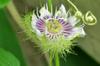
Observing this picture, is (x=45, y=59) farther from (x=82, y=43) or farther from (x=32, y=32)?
(x=32, y=32)

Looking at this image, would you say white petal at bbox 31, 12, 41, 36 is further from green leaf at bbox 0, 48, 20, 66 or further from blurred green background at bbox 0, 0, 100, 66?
blurred green background at bbox 0, 0, 100, 66

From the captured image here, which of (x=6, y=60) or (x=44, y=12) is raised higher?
(x=44, y=12)

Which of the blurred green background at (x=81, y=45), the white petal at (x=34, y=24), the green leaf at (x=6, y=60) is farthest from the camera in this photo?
the blurred green background at (x=81, y=45)

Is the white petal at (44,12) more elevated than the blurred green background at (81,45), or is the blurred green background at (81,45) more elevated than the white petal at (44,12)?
the white petal at (44,12)

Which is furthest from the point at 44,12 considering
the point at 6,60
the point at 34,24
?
the point at 6,60

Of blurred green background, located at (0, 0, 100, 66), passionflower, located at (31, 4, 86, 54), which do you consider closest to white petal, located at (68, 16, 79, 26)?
passionflower, located at (31, 4, 86, 54)

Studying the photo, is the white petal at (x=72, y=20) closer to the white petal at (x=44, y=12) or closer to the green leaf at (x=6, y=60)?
the white petal at (x=44, y=12)

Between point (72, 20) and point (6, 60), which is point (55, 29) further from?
point (6, 60)

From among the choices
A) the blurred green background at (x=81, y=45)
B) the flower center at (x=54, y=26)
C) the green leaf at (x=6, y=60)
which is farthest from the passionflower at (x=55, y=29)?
the blurred green background at (x=81, y=45)

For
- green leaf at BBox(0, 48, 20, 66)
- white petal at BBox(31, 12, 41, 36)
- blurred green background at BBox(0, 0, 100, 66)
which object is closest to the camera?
white petal at BBox(31, 12, 41, 36)
